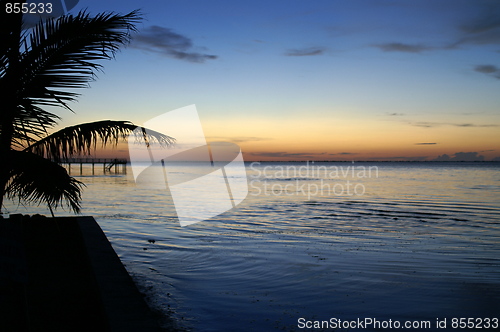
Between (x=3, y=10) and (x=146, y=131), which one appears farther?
(x=146, y=131)

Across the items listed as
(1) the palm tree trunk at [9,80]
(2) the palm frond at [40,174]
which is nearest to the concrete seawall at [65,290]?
(2) the palm frond at [40,174]

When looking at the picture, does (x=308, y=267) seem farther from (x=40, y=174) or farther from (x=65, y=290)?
(x=40, y=174)

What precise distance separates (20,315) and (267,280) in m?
4.52

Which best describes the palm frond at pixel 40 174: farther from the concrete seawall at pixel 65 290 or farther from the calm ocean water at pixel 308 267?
the calm ocean water at pixel 308 267

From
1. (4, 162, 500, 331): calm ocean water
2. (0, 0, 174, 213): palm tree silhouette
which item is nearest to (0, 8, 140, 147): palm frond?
(0, 0, 174, 213): palm tree silhouette

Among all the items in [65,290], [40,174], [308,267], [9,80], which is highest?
[9,80]

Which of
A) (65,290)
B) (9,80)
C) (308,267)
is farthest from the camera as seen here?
(308,267)

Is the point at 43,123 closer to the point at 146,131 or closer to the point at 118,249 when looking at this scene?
the point at 146,131

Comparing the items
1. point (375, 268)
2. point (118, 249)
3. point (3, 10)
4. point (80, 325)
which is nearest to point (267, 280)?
point (375, 268)

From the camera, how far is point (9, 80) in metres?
4.40

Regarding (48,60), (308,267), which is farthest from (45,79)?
(308,267)

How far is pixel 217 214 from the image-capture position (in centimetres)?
1897

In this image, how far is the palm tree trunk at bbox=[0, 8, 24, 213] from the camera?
4.33 m

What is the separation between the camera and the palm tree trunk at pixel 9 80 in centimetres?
433
